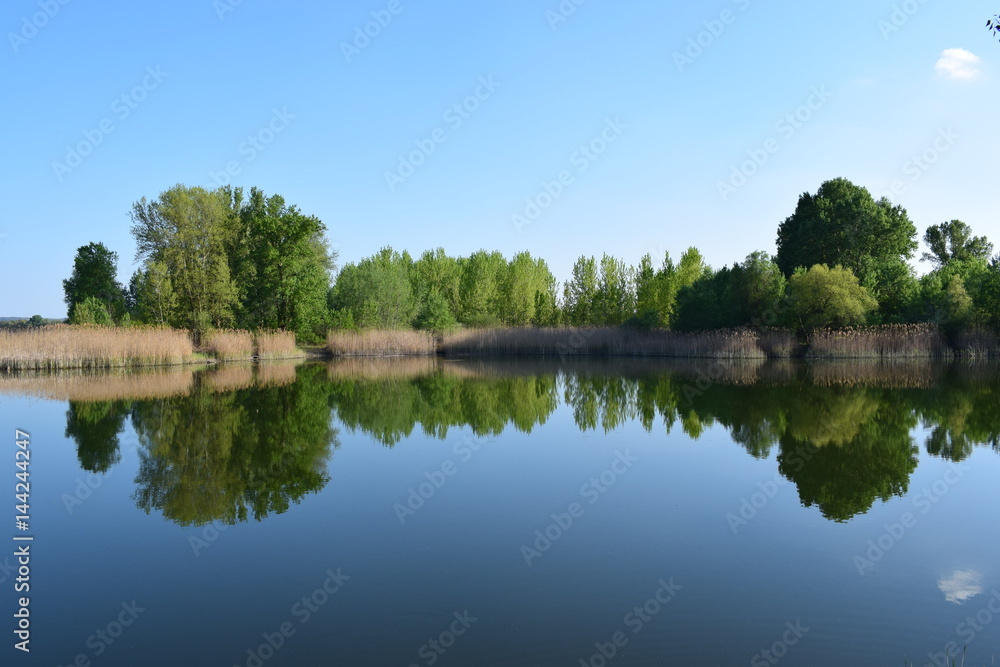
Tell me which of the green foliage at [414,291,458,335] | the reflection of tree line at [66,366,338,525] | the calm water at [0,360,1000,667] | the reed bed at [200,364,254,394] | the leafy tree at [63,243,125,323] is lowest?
the calm water at [0,360,1000,667]

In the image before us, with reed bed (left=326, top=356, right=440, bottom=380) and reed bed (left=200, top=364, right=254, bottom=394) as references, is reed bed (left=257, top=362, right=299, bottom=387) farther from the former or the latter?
reed bed (left=326, top=356, right=440, bottom=380)

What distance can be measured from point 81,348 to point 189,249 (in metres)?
12.6

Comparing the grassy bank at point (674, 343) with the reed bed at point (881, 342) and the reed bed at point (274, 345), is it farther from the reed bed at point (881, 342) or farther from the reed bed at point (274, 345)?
the reed bed at point (274, 345)

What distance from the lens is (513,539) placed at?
18.9 feet

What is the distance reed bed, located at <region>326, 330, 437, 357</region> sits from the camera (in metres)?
36.5

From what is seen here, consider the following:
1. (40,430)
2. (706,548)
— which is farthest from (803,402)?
(40,430)

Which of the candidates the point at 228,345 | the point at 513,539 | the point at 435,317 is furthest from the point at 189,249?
the point at 513,539

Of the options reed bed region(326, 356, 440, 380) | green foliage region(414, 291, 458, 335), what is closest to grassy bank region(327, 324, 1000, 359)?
green foliage region(414, 291, 458, 335)

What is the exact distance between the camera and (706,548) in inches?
216

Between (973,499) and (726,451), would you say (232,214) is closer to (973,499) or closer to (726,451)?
A: (726,451)

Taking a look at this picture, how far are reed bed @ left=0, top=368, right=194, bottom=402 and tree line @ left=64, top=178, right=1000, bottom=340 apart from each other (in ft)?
33.3

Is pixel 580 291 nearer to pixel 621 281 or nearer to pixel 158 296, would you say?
pixel 621 281

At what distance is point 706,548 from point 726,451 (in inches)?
165

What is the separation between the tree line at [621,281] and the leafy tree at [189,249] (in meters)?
0.07
